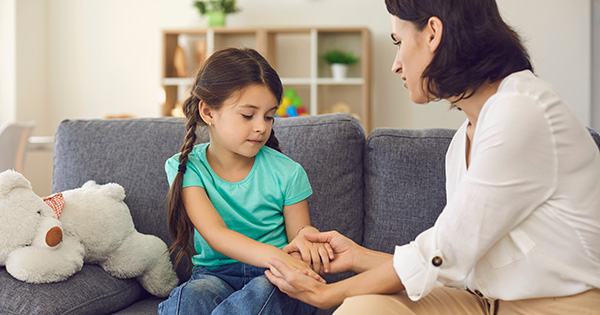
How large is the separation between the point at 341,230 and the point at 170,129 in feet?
1.96

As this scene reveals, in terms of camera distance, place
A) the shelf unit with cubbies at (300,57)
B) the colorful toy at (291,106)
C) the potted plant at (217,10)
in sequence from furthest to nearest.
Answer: the potted plant at (217,10)
the shelf unit with cubbies at (300,57)
the colorful toy at (291,106)

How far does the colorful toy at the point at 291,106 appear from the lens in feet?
14.3

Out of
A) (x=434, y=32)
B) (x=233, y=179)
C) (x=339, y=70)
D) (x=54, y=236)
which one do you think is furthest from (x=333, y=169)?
(x=339, y=70)

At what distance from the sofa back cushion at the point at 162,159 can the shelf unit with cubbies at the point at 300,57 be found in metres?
2.69

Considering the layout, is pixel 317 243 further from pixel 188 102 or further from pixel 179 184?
pixel 188 102

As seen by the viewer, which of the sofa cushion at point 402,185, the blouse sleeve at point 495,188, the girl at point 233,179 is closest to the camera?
the blouse sleeve at point 495,188

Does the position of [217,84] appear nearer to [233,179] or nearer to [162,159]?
[233,179]

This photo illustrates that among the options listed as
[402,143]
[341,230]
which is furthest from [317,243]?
[402,143]

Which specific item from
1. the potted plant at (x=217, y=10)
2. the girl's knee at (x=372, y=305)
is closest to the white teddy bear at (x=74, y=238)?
the girl's knee at (x=372, y=305)

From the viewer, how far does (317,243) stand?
4.47 feet

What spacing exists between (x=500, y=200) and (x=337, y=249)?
19.4 inches

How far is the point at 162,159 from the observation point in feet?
5.75

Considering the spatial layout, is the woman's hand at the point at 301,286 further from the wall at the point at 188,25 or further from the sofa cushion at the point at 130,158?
the wall at the point at 188,25

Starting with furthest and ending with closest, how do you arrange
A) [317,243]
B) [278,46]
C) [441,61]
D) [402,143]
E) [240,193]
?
1. [278,46]
2. [402,143]
3. [240,193]
4. [317,243]
5. [441,61]
